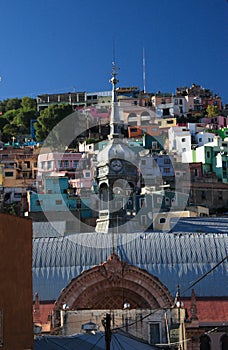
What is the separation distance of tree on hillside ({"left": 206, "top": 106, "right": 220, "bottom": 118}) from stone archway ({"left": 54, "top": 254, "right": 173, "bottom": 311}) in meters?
103

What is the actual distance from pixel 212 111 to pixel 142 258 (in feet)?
331

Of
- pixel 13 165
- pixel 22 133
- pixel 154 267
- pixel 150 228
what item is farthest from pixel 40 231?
pixel 22 133

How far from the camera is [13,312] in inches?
808

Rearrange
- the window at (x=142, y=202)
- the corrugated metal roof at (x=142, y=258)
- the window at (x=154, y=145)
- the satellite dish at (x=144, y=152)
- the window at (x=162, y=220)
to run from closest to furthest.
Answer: the corrugated metal roof at (x=142, y=258) < the window at (x=162, y=220) < the window at (x=142, y=202) < the satellite dish at (x=144, y=152) < the window at (x=154, y=145)

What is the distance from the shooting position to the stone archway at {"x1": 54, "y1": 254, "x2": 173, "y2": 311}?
42156 mm

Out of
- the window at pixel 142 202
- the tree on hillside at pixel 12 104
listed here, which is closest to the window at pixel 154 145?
the window at pixel 142 202

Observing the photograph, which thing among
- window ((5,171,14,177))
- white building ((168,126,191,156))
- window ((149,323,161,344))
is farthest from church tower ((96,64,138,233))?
white building ((168,126,191,156))

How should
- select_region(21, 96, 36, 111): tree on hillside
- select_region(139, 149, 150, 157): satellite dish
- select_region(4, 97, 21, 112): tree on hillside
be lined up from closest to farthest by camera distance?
select_region(139, 149, 150, 157): satellite dish → select_region(21, 96, 36, 111): tree on hillside → select_region(4, 97, 21, 112): tree on hillside

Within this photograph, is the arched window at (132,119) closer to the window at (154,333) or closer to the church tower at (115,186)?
the church tower at (115,186)

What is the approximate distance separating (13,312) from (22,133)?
129 m

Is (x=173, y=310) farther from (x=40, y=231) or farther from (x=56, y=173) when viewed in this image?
(x=56, y=173)

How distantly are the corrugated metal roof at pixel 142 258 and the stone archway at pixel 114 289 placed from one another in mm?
3404

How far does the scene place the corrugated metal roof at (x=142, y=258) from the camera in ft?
152

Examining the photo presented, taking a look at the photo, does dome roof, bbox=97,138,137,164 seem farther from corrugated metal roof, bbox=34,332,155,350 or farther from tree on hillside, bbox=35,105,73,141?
tree on hillside, bbox=35,105,73,141
